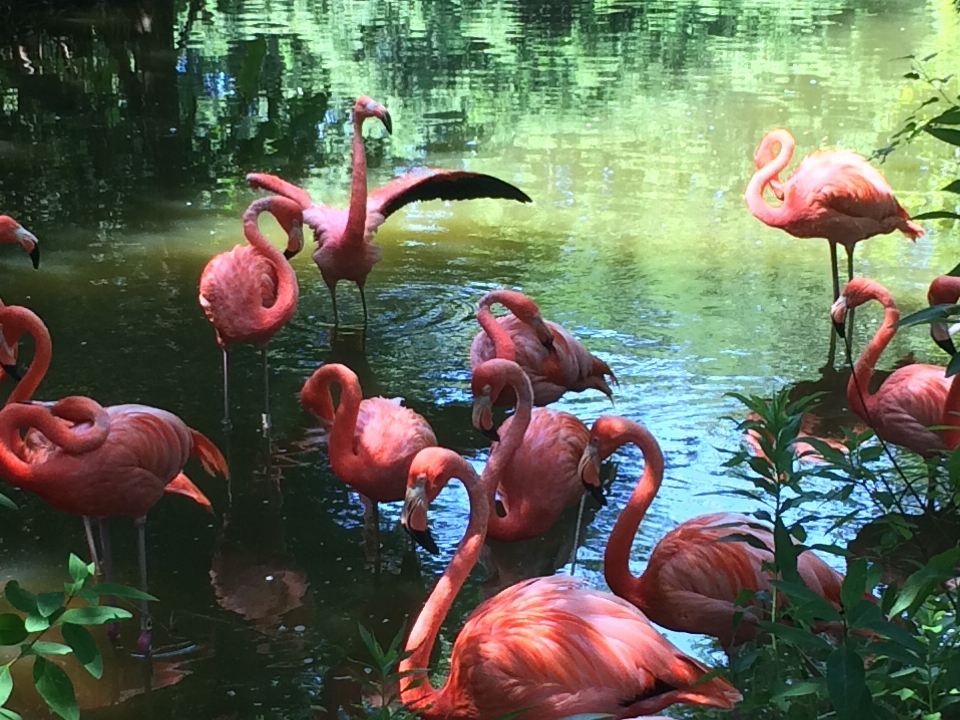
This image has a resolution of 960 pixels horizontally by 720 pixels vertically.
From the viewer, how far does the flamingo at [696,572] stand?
9.64 ft

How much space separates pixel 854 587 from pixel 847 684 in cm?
19

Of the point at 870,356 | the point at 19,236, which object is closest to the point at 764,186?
the point at 870,356

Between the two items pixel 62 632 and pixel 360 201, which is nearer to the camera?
pixel 62 632

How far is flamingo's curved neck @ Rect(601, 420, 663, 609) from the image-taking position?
10.3ft

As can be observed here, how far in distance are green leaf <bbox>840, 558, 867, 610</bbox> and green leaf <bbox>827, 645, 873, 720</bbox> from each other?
0.12 m

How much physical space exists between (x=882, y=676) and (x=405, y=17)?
15856 millimetres

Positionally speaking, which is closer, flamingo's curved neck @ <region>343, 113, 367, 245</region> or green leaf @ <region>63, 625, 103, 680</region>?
green leaf @ <region>63, 625, 103, 680</region>

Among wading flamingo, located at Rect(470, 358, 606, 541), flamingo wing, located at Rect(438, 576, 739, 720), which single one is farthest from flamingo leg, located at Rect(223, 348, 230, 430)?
flamingo wing, located at Rect(438, 576, 739, 720)

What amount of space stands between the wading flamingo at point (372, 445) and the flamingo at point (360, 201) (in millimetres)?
1839

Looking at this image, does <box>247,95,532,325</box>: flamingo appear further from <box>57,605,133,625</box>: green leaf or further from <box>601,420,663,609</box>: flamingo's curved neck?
<box>57,605,133,625</box>: green leaf

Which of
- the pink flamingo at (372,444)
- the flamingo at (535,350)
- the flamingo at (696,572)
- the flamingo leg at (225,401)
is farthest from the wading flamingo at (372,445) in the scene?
the flamingo leg at (225,401)

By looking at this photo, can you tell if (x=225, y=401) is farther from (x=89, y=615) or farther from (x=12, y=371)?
(x=89, y=615)

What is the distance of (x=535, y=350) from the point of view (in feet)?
14.6

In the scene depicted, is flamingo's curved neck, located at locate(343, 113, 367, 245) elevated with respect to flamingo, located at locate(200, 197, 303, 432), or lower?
elevated
